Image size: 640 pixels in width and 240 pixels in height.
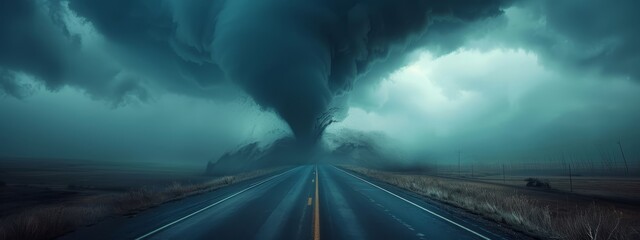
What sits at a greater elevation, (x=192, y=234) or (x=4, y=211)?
(x=192, y=234)

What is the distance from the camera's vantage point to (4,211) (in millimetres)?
21828

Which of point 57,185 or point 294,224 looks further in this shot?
point 57,185

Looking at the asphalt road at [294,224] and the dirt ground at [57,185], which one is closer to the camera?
the asphalt road at [294,224]

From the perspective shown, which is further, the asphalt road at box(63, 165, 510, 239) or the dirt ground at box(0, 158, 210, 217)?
the dirt ground at box(0, 158, 210, 217)

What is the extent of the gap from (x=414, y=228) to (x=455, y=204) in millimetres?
7456

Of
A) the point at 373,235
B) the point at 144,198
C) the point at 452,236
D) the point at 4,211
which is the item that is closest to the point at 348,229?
the point at 373,235

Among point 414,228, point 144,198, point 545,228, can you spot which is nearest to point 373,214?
point 414,228

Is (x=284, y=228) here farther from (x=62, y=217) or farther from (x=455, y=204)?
(x=455, y=204)

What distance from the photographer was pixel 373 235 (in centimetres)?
896

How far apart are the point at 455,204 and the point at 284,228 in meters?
9.95

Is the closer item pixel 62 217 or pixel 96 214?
pixel 62 217

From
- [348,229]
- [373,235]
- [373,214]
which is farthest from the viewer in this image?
[373,214]

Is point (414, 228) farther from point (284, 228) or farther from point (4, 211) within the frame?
point (4, 211)

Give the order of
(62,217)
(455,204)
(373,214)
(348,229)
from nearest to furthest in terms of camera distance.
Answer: (348,229), (62,217), (373,214), (455,204)
